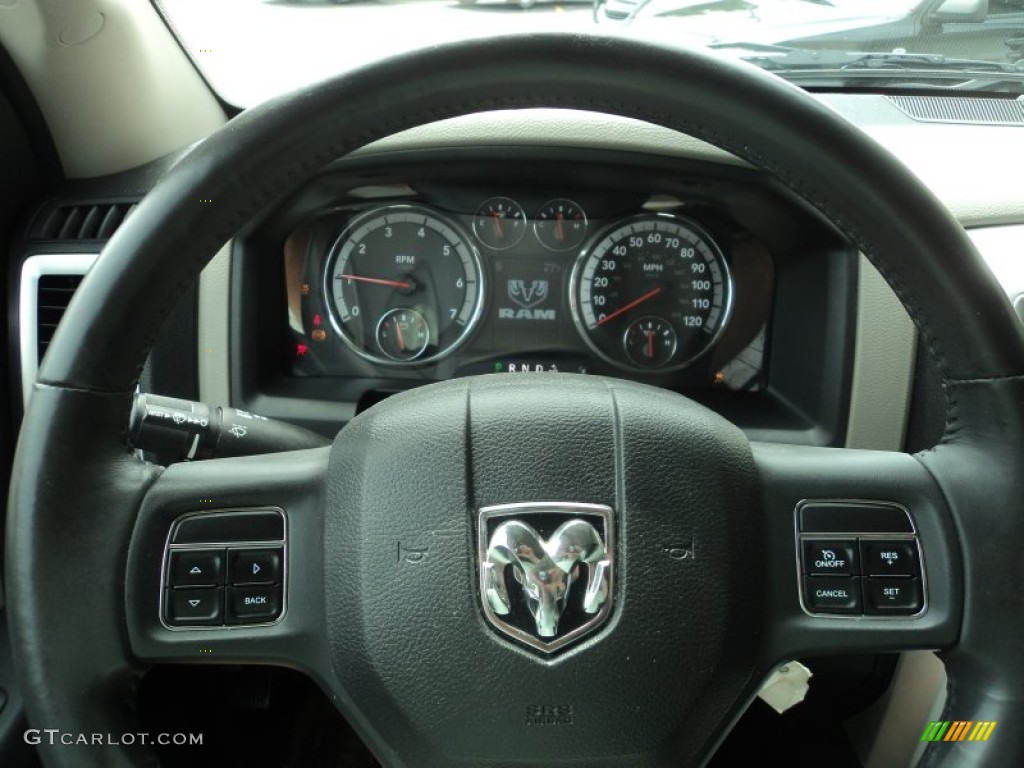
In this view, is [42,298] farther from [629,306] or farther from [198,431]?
[629,306]

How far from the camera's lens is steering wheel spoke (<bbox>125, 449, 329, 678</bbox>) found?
3.21 feet

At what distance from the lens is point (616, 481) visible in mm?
997

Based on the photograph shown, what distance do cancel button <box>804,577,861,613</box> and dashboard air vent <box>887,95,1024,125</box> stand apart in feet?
4.01

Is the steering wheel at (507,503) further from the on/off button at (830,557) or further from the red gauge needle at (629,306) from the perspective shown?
the red gauge needle at (629,306)

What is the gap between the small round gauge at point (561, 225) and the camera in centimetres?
193

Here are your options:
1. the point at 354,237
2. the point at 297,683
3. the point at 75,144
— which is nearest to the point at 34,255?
the point at 75,144

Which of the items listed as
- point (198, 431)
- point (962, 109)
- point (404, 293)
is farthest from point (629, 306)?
point (198, 431)

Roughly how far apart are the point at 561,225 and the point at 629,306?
19 centimetres

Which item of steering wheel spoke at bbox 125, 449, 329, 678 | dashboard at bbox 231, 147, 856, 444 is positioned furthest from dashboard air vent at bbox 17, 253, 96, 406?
steering wheel spoke at bbox 125, 449, 329, 678

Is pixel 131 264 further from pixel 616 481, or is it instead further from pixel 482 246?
pixel 482 246

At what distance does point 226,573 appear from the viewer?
100cm

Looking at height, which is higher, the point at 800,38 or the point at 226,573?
the point at 800,38

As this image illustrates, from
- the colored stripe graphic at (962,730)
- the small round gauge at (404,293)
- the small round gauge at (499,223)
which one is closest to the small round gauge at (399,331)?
the small round gauge at (404,293)

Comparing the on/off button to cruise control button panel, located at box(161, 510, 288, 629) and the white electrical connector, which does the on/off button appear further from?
cruise control button panel, located at box(161, 510, 288, 629)
